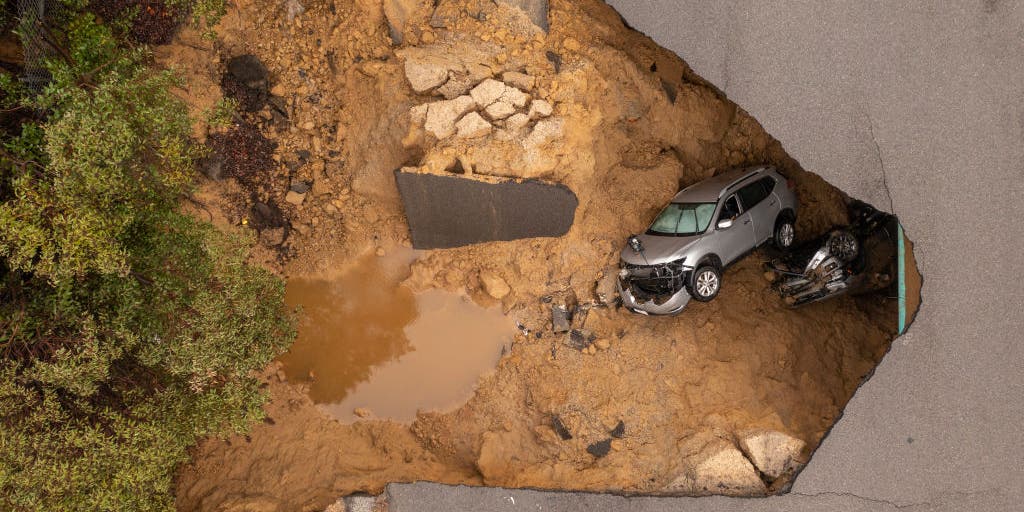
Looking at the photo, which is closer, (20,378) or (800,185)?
(20,378)

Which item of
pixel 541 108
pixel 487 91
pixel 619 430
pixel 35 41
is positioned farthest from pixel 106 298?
pixel 619 430

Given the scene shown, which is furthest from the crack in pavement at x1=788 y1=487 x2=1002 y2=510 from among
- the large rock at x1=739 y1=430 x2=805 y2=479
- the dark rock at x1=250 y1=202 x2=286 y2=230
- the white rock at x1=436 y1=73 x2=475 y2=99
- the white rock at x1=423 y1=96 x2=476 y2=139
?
the dark rock at x1=250 y1=202 x2=286 y2=230

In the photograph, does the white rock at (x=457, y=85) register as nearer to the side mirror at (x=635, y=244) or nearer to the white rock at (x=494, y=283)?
the white rock at (x=494, y=283)

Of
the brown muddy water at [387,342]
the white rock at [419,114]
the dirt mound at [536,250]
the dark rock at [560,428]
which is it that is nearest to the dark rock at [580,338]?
the dirt mound at [536,250]

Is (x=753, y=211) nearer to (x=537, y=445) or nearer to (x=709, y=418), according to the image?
(x=709, y=418)

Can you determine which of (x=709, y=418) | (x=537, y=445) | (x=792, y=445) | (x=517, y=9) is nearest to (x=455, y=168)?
(x=517, y=9)

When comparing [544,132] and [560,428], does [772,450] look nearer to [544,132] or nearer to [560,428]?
[560,428]
